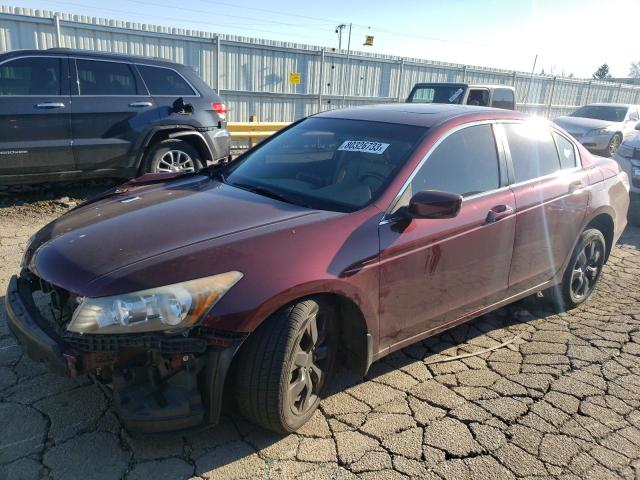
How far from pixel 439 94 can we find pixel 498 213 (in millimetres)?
9951

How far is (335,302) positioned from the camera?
2744mm

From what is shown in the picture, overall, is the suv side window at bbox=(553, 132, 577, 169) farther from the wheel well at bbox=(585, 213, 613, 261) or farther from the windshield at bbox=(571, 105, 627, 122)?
the windshield at bbox=(571, 105, 627, 122)

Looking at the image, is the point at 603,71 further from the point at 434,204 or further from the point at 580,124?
the point at 434,204

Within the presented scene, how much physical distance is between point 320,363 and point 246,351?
55 centimetres

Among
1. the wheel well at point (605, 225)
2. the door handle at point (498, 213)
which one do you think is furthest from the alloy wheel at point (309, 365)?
the wheel well at point (605, 225)

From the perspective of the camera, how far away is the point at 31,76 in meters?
6.19

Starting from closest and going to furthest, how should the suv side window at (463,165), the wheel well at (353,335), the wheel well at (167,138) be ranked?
the wheel well at (353,335)
the suv side window at (463,165)
the wheel well at (167,138)

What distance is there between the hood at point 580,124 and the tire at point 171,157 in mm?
11228

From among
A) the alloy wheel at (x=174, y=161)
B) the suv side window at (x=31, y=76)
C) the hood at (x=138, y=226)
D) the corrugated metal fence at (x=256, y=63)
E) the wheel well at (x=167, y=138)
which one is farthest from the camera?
the corrugated metal fence at (x=256, y=63)

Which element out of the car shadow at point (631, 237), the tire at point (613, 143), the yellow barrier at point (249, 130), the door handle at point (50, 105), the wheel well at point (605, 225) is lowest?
the car shadow at point (631, 237)

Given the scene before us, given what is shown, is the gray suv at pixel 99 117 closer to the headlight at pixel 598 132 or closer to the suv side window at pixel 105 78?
the suv side window at pixel 105 78

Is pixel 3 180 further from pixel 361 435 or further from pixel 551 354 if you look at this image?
pixel 551 354

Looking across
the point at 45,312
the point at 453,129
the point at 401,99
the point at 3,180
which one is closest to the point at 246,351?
the point at 45,312

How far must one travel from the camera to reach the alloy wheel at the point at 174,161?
280 inches
